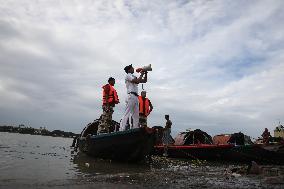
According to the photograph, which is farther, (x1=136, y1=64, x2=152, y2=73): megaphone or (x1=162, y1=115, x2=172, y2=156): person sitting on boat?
(x1=162, y1=115, x2=172, y2=156): person sitting on boat

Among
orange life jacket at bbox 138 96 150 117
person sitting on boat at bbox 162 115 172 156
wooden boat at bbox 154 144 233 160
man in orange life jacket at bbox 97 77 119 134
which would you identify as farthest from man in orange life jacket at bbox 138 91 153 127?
person sitting on boat at bbox 162 115 172 156

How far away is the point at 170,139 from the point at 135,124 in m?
7.51

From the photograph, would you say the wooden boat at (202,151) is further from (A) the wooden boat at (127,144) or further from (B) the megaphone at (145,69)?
(B) the megaphone at (145,69)

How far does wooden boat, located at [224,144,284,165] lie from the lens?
13094mm

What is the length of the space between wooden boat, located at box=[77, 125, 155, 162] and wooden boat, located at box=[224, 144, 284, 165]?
493cm

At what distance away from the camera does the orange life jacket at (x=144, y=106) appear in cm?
1320

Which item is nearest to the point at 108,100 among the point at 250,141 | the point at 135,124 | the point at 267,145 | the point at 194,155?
the point at 135,124

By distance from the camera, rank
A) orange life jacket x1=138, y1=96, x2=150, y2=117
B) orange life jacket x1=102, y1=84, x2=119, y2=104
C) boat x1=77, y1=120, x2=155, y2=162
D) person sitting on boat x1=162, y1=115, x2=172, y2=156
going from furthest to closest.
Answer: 1. person sitting on boat x1=162, y1=115, x2=172, y2=156
2. orange life jacket x1=138, y1=96, x2=150, y2=117
3. orange life jacket x1=102, y1=84, x2=119, y2=104
4. boat x1=77, y1=120, x2=155, y2=162

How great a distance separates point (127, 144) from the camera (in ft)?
33.8

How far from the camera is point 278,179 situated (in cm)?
660

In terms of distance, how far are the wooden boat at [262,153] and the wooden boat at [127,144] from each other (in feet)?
16.2

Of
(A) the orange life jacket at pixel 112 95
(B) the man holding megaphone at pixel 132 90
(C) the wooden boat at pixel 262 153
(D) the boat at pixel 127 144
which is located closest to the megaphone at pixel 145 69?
(B) the man holding megaphone at pixel 132 90

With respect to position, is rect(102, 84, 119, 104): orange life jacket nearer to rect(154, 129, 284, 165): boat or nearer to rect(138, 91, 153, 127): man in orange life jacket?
rect(138, 91, 153, 127): man in orange life jacket

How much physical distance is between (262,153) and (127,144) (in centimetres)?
604
